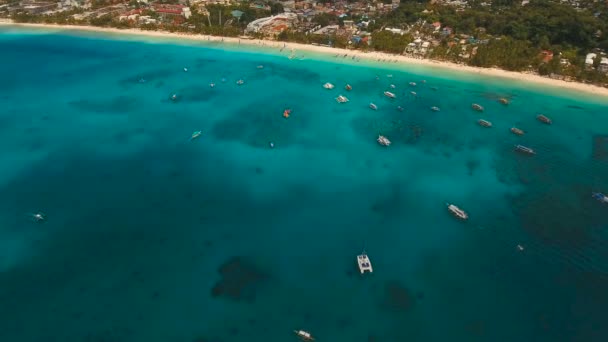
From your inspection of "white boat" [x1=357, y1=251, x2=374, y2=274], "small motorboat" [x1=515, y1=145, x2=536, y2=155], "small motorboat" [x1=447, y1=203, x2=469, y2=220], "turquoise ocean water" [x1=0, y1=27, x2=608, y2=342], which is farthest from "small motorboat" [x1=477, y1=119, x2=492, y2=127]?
"white boat" [x1=357, y1=251, x2=374, y2=274]

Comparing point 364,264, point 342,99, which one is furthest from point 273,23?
point 364,264

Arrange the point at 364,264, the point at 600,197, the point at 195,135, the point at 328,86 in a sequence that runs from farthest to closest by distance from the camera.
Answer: the point at 328,86 < the point at 195,135 < the point at 600,197 < the point at 364,264

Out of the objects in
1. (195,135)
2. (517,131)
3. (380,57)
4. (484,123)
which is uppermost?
(380,57)

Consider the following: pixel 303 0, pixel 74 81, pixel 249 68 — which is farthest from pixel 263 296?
pixel 303 0

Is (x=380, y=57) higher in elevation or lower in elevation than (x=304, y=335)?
higher

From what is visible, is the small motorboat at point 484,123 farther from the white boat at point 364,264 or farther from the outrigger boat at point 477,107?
the white boat at point 364,264

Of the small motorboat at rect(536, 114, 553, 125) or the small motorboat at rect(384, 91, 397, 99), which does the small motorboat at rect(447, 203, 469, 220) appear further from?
the small motorboat at rect(384, 91, 397, 99)

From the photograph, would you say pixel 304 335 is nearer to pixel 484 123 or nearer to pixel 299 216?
pixel 299 216
